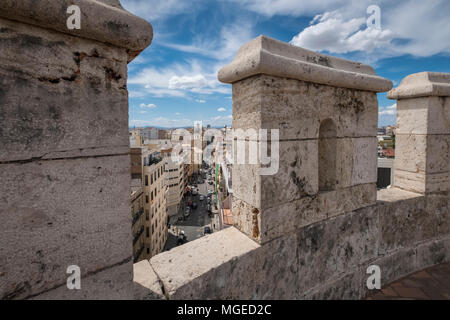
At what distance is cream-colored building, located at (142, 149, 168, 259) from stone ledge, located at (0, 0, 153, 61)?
21762 mm

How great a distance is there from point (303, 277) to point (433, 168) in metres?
2.56

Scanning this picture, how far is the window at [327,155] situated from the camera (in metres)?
2.38

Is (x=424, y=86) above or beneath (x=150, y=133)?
beneath

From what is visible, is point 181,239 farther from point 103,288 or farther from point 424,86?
point 103,288

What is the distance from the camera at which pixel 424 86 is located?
9.93ft

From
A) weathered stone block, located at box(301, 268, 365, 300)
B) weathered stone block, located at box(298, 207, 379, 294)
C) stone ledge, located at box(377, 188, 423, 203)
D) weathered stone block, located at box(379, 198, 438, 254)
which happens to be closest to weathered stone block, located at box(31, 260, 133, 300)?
weathered stone block, located at box(298, 207, 379, 294)

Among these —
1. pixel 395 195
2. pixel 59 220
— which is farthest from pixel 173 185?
pixel 59 220

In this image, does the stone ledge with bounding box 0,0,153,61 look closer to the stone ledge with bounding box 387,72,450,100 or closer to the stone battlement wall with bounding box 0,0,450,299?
the stone battlement wall with bounding box 0,0,450,299

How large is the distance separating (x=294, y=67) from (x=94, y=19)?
140 cm

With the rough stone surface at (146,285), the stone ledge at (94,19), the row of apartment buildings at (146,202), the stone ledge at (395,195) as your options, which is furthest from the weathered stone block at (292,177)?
the row of apartment buildings at (146,202)

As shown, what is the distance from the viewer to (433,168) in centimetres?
323

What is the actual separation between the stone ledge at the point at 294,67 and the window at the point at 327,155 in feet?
1.41

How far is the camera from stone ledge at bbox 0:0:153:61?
94cm
